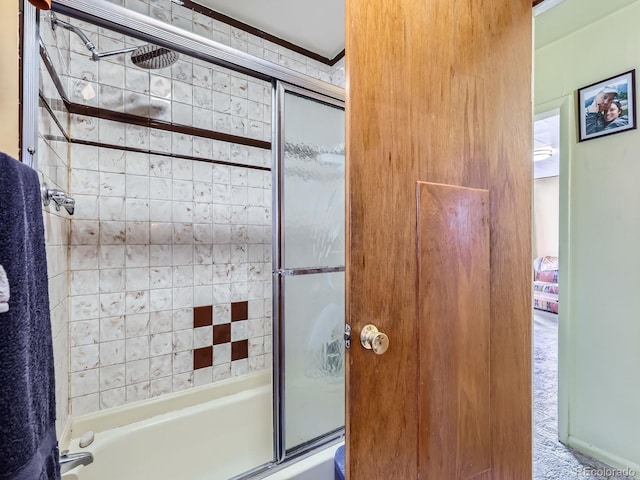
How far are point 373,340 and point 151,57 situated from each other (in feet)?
4.91

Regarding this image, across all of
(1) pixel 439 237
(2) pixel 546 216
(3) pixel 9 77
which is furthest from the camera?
(2) pixel 546 216

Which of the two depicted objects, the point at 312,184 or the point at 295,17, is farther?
the point at 295,17

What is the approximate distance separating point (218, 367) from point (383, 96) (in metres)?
1.70

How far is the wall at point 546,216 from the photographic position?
5.70 metres

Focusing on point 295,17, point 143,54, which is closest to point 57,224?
point 143,54

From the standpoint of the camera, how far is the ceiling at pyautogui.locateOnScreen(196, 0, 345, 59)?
1599mm

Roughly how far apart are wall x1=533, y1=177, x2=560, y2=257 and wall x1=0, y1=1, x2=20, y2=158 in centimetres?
684

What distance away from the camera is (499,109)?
3.26 ft

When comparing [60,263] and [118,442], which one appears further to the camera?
[118,442]

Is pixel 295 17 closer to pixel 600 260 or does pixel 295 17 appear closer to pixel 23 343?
pixel 23 343

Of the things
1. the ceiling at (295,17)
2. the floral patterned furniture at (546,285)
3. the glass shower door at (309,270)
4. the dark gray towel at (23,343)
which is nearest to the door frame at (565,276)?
the glass shower door at (309,270)

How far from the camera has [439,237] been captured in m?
0.86

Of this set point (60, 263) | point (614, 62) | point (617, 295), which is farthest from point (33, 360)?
point (614, 62)

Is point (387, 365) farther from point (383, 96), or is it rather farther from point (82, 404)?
point (82, 404)
